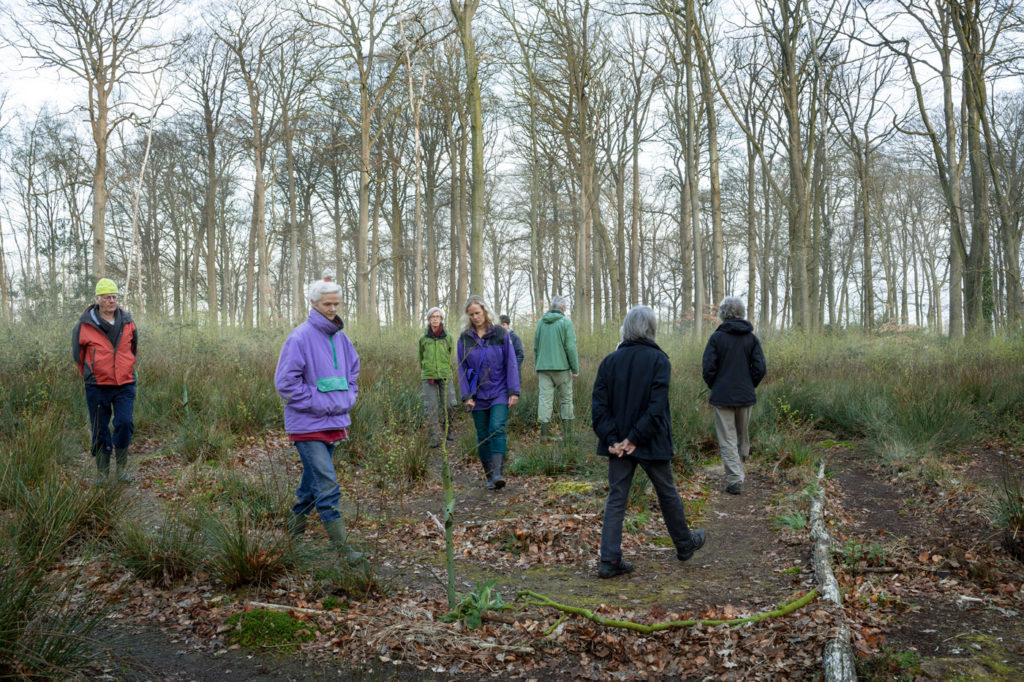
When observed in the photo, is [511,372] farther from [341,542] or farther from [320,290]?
[341,542]

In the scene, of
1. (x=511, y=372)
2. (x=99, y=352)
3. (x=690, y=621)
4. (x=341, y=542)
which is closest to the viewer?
(x=690, y=621)

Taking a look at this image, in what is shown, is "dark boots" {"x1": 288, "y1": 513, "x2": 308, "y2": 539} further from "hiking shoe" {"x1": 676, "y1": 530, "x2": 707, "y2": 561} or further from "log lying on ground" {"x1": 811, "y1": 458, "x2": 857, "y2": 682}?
"log lying on ground" {"x1": 811, "y1": 458, "x2": 857, "y2": 682}

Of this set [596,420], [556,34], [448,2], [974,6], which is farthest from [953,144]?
[596,420]

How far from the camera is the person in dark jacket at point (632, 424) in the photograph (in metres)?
4.63

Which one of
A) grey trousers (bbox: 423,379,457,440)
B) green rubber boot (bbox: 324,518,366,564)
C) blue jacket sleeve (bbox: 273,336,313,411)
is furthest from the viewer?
grey trousers (bbox: 423,379,457,440)

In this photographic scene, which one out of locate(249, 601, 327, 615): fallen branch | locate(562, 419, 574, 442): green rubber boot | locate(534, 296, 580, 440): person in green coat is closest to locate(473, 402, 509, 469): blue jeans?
locate(562, 419, 574, 442): green rubber boot

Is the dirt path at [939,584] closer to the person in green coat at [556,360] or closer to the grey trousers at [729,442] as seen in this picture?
the grey trousers at [729,442]

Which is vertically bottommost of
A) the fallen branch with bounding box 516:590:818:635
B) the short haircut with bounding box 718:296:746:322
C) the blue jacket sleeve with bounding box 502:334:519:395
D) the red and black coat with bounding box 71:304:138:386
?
the fallen branch with bounding box 516:590:818:635

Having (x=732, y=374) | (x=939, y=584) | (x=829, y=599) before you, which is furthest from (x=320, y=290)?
(x=939, y=584)

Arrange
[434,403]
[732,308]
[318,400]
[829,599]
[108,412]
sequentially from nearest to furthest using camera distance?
[829,599], [318,400], [108,412], [732,308], [434,403]

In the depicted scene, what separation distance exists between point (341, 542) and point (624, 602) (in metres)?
1.97

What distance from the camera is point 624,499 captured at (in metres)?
4.71

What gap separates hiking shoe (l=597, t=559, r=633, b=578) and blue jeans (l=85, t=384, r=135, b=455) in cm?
495

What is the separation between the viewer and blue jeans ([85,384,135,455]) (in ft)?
21.5
